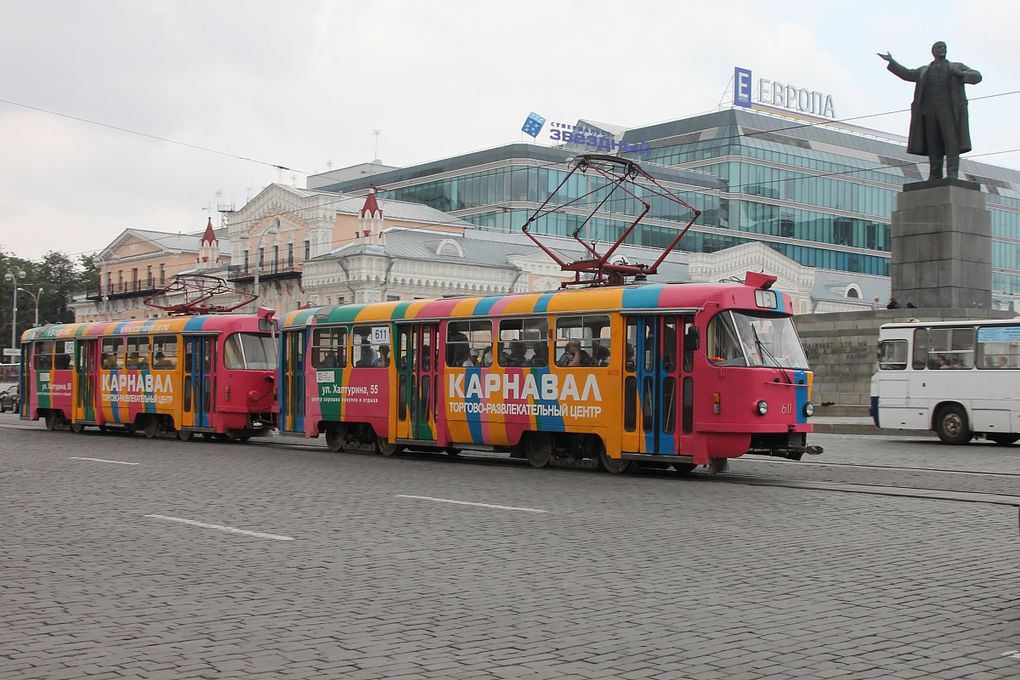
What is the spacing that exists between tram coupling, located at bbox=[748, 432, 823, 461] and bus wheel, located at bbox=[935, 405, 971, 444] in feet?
32.1

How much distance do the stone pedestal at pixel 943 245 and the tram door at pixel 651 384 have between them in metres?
18.5

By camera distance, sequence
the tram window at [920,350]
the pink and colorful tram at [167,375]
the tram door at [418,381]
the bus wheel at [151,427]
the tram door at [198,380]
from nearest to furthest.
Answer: the tram door at [418,381] → the tram window at [920,350] → the pink and colorful tram at [167,375] → the tram door at [198,380] → the bus wheel at [151,427]

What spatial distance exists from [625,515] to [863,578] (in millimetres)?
4080

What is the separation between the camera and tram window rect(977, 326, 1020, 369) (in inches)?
985

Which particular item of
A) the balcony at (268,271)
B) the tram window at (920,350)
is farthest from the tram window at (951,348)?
the balcony at (268,271)

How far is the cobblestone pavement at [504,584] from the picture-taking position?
6508 mm

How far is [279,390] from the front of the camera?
2562cm

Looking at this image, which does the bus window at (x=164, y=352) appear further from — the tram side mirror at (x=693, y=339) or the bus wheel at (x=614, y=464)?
the tram side mirror at (x=693, y=339)

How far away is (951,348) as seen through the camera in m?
26.1

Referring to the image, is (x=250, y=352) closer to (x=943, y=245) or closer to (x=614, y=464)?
(x=614, y=464)

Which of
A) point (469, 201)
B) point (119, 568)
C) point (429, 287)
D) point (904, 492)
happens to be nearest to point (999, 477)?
point (904, 492)

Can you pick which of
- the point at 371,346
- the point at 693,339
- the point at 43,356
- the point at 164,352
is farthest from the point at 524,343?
the point at 43,356

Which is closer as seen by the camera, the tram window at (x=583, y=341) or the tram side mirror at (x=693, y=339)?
the tram side mirror at (x=693, y=339)

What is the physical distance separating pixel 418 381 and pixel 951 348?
38.2ft
